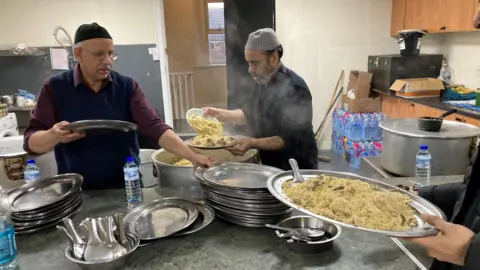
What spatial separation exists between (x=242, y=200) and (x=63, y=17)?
14.6 ft

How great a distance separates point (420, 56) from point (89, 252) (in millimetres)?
4205

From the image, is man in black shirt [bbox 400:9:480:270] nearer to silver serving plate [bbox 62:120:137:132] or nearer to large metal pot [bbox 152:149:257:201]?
large metal pot [bbox 152:149:257:201]

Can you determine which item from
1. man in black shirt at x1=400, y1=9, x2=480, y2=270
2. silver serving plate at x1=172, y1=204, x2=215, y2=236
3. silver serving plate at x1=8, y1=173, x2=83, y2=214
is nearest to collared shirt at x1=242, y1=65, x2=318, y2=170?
silver serving plate at x1=172, y1=204, x2=215, y2=236

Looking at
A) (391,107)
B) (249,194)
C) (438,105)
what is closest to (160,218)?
(249,194)

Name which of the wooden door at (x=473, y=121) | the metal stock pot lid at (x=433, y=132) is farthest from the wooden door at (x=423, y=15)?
the metal stock pot lid at (x=433, y=132)

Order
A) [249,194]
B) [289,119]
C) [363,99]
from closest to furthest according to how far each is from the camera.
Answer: [249,194], [289,119], [363,99]

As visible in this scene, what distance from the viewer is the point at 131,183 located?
160 cm

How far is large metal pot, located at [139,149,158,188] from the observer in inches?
85.3

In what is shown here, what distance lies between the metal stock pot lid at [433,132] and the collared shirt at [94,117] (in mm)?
1299

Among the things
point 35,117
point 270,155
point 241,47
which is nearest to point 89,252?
point 35,117

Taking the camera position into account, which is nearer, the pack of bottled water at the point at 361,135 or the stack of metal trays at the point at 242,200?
the stack of metal trays at the point at 242,200

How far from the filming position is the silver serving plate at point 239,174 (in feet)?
4.72

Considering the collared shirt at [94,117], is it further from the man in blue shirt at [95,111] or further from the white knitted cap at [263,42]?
the white knitted cap at [263,42]

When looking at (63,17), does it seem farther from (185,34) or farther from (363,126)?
(363,126)
